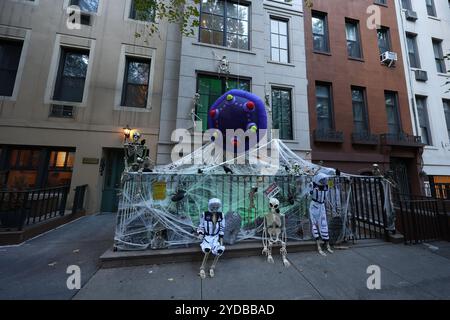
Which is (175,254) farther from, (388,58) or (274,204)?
(388,58)

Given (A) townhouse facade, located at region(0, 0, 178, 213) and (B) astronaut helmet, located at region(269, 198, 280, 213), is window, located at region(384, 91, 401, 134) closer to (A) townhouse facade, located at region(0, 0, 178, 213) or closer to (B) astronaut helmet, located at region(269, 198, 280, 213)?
(B) astronaut helmet, located at region(269, 198, 280, 213)

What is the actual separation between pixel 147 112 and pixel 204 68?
3.06 meters

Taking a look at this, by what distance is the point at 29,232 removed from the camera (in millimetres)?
4828

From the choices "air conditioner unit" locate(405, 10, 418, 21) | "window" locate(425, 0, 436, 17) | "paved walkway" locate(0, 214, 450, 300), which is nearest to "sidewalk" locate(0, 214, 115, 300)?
"paved walkway" locate(0, 214, 450, 300)

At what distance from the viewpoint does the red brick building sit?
972 cm

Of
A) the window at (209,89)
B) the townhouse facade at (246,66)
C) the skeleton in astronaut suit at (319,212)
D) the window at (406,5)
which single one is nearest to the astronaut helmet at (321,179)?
the skeleton in astronaut suit at (319,212)

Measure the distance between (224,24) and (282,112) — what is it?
16.1ft

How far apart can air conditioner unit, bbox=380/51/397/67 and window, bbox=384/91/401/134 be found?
5.46 ft

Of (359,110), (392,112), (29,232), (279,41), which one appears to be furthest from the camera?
(392,112)

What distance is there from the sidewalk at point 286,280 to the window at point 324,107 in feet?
22.9

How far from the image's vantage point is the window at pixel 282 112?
941 cm

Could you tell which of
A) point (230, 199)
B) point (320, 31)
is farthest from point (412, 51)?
point (230, 199)

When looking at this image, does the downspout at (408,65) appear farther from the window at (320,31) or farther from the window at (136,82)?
the window at (136,82)

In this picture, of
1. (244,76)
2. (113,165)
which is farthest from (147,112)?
(244,76)
